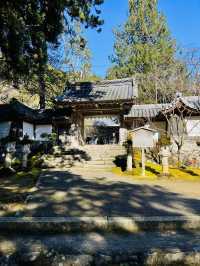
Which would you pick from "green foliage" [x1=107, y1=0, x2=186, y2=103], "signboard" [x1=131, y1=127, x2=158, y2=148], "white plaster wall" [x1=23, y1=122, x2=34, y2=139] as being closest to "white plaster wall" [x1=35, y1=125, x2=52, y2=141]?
"white plaster wall" [x1=23, y1=122, x2=34, y2=139]

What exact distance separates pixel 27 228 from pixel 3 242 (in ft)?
1.84

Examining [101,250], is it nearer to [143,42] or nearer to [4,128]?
[4,128]

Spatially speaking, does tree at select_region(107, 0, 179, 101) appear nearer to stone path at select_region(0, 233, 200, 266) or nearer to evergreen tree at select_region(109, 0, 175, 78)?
evergreen tree at select_region(109, 0, 175, 78)

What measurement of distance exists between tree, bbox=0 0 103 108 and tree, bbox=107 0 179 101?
19292 millimetres

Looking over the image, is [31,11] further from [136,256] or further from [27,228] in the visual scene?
[136,256]

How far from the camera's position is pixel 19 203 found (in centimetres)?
643

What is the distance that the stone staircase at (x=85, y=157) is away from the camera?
14.3m

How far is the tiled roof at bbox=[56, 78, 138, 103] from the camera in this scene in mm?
18234

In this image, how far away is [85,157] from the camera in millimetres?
15414

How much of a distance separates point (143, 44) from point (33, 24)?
22586 mm

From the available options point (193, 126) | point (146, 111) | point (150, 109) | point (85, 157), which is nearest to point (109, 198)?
point (85, 157)

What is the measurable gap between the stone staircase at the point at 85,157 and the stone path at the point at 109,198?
3.68 m

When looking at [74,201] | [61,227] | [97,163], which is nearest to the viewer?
[61,227]

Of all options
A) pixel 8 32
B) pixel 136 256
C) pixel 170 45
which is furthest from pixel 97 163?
pixel 170 45
